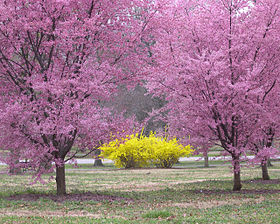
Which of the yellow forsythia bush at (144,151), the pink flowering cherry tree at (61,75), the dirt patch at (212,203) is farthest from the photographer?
the yellow forsythia bush at (144,151)

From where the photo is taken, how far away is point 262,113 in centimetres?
1133

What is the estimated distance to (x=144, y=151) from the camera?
26.2m

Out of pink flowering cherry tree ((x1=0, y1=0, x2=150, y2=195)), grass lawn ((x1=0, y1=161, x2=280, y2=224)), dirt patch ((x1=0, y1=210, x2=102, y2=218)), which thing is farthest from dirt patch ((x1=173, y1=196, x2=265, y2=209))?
pink flowering cherry tree ((x1=0, y1=0, x2=150, y2=195))

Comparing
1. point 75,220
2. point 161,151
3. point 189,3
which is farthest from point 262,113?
point 161,151

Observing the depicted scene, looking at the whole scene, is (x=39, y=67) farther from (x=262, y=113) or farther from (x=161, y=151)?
(x=161, y=151)

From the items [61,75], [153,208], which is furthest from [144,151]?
[153,208]

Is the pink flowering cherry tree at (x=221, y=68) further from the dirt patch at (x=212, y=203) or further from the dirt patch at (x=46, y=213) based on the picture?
the dirt patch at (x=46, y=213)

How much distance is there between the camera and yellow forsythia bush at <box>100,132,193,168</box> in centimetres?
2593

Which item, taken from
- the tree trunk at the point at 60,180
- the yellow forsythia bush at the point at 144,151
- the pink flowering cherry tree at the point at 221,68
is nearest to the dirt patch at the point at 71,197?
the tree trunk at the point at 60,180

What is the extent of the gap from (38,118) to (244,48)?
20.3ft

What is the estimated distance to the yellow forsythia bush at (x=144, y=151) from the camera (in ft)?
85.1

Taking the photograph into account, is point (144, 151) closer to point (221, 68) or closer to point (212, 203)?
point (221, 68)

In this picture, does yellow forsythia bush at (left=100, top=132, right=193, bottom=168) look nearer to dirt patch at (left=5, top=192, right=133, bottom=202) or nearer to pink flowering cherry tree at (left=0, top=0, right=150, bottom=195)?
pink flowering cherry tree at (left=0, top=0, right=150, bottom=195)

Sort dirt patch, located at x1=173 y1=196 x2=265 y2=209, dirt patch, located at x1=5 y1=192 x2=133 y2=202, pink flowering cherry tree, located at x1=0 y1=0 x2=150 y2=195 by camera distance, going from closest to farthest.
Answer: dirt patch, located at x1=173 y1=196 x2=265 y2=209 < pink flowering cherry tree, located at x1=0 y1=0 x2=150 y2=195 < dirt patch, located at x1=5 y1=192 x2=133 y2=202
